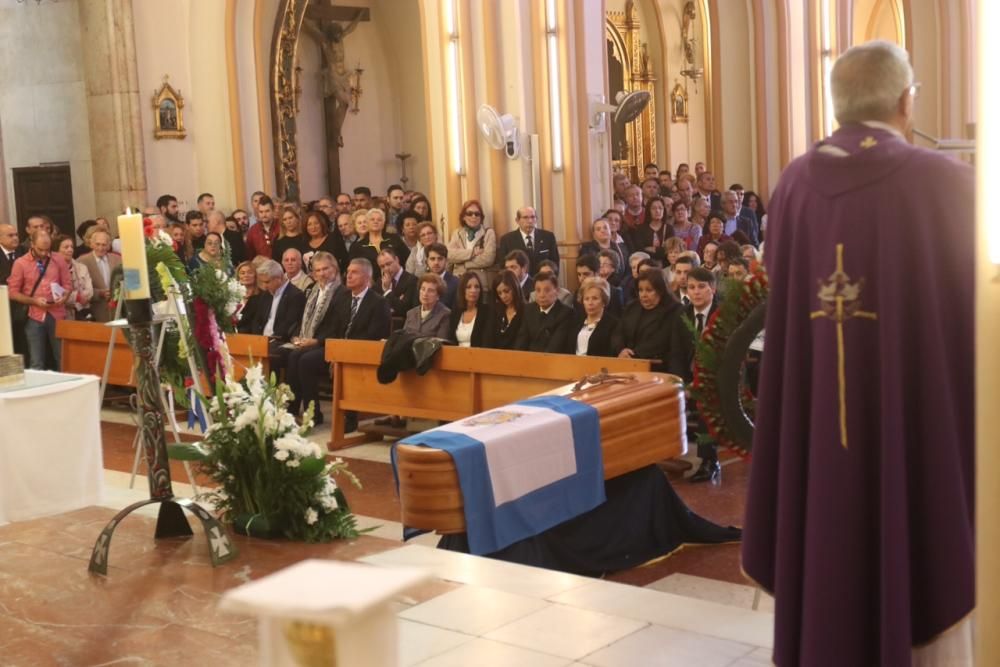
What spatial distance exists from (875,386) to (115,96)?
12495 mm

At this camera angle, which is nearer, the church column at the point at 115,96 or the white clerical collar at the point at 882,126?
the white clerical collar at the point at 882,126

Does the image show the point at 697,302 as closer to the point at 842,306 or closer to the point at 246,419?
the point at 246,419

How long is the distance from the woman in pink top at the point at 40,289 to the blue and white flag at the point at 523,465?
19.5ft

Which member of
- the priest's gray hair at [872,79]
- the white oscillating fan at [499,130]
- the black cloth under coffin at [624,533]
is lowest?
the black cloth under coffin at [624,533]

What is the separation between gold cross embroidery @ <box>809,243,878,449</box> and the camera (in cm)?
306

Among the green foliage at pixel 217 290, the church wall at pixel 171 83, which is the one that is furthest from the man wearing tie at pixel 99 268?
the green foliage at pixel 217 290

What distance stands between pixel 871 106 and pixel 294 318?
757 centimetres

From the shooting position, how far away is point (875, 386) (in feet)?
10.1

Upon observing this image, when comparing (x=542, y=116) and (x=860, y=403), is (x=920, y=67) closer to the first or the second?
(x=542, y=116)

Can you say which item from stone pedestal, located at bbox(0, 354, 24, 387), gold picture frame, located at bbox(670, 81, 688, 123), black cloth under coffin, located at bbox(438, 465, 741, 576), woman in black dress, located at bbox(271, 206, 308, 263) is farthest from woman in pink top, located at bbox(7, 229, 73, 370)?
gold picture frame, located at bbox(670, 81, 688, 123)

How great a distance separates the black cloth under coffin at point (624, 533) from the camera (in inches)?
228

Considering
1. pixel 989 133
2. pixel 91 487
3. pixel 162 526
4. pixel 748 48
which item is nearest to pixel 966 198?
pixel 989 133

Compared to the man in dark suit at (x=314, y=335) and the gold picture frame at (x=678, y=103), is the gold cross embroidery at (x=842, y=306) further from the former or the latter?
the gold picture frame at (x=678, y=103)

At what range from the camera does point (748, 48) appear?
17.7 metres
